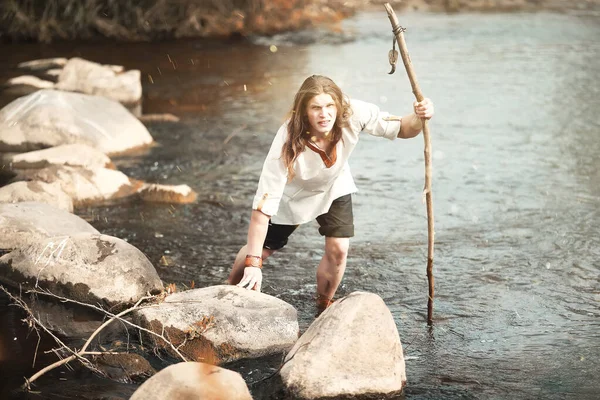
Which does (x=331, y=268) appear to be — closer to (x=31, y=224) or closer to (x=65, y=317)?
(x=65, y=317)

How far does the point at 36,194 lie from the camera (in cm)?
707

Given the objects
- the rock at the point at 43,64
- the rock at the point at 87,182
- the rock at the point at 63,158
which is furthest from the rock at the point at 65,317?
the rock at the point at 43,64

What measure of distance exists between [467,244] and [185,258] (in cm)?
195

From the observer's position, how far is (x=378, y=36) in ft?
62.9

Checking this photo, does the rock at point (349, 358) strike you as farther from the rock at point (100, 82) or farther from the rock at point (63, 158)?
the rock at point (100, 82)

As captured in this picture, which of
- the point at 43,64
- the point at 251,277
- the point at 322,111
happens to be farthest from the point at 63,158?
the point at 43,64

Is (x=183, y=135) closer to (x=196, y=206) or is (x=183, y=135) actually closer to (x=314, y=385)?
(x=196, y=206)

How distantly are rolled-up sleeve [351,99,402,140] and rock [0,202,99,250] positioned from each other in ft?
7.29

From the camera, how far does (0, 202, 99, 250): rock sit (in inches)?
235

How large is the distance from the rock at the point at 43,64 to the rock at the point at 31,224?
921 centimetres

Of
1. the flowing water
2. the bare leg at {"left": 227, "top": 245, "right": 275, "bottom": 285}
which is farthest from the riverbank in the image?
the bare leg at {"left": 227, "top": 245, "right": 275, "bottom": 285}

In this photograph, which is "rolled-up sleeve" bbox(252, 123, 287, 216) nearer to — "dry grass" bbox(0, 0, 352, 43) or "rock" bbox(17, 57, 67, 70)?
"rock" bbox(17, 57, 67, 70)

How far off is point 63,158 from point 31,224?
2455mm

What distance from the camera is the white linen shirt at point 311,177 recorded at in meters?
4.70
